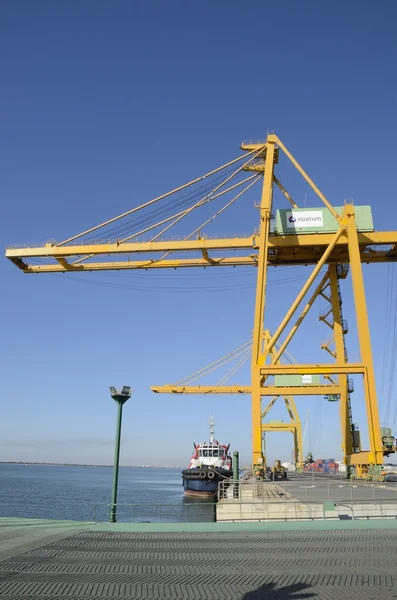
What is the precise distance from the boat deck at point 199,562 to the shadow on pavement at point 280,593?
0.01m

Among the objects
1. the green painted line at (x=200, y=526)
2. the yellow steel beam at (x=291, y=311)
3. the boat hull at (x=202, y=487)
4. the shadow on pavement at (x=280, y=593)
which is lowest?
the boat hull at (x=202, y=487)

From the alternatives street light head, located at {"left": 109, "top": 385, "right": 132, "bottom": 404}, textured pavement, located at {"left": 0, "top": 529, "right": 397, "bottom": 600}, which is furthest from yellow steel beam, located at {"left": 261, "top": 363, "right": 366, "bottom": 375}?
textured pavement, located at {"left": 0, "top": 529, "right": 397, "bottom": 600}

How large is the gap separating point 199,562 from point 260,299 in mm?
19179

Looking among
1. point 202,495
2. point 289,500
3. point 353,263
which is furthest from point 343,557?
point 202,495

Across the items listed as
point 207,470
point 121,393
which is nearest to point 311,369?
point 121,393

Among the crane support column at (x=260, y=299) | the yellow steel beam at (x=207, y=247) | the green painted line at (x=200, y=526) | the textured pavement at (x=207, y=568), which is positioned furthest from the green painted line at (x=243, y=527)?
the yellow steel beam at (x=207, y=247)

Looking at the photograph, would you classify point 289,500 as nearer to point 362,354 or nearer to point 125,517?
point 362,354

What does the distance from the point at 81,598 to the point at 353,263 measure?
23048 millimetres

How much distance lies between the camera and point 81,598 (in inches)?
205

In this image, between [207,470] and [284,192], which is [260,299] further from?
[207,470]

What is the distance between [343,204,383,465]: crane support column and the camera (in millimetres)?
23344

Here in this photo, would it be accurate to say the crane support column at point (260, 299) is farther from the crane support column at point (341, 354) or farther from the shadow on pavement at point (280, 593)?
the shadow on pavement at point (280, 593)

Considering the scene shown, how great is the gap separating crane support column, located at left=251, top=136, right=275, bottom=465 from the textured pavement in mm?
14441

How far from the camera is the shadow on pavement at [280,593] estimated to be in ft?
17.0
